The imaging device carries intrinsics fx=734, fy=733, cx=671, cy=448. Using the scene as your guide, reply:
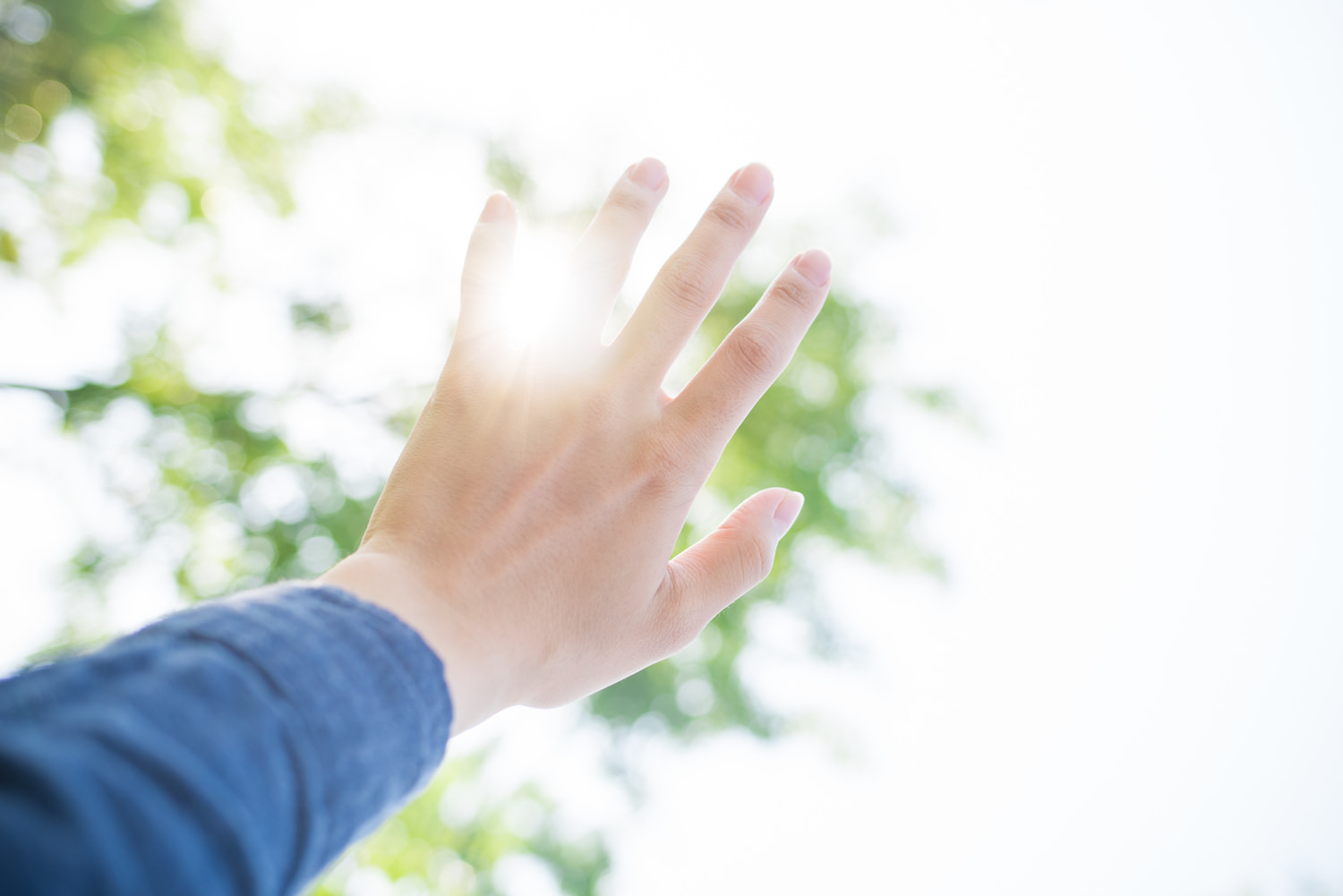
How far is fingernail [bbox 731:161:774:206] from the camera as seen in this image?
1.55 meters

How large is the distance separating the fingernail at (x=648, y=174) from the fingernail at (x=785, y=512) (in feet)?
2.33

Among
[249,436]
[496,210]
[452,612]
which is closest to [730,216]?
[496,210]

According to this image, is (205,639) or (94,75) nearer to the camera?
(205,639)

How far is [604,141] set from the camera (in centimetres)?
494

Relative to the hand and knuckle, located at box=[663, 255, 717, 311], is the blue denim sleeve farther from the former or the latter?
knuckle, located at box=[663, 255, 717, 311]

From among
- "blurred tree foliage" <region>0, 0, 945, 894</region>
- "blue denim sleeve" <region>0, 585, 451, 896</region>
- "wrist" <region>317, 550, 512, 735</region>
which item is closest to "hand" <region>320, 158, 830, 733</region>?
"wrist" <region>317, 550, 512, 735</region>

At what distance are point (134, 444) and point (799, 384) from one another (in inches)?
152

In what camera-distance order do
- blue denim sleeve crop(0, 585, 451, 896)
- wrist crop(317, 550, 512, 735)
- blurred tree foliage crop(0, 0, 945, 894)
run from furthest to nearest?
blurred tree foliage crop(0, 0, 945, 894), wrist crop(317, 550, 512, 735), blue denim sleeve crop(0, 585, 451, 896)

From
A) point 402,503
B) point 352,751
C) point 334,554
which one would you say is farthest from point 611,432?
point 334,554

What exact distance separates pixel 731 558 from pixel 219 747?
0.93m

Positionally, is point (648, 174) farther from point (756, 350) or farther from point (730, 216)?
point (756, 350)

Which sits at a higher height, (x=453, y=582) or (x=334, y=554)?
(x=453, y=582)

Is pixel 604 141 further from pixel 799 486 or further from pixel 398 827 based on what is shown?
pixel 398 827

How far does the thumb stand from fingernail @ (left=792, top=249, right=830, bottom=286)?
18.1 inches
